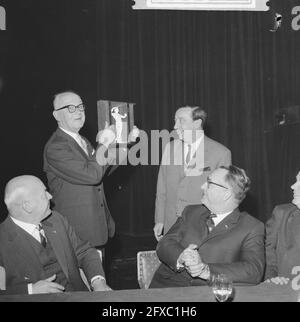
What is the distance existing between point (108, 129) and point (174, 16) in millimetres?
3681

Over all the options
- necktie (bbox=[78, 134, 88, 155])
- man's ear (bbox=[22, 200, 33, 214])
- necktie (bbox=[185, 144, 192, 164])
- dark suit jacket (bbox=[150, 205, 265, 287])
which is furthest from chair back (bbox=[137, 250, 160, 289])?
necktie (bbox=[185, 144, 192, 164])

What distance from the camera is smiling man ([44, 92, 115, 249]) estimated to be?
10.7 ft

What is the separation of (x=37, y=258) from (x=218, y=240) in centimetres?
93

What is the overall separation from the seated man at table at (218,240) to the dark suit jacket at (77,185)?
81 centimetres

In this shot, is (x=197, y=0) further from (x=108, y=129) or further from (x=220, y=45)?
(x=220, y=45)

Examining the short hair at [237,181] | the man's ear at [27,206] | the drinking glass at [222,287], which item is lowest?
the drinking glass at [222,287]

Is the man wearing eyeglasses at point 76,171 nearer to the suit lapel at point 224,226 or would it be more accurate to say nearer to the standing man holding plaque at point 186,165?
the standing man holding plaque at point 186,165

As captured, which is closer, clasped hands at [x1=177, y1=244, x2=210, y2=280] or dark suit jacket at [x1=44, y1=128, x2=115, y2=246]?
clasped hands at [x1=177, y1=244, x2=210, y2=280]

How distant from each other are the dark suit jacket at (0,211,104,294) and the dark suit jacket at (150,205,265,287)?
37 cm

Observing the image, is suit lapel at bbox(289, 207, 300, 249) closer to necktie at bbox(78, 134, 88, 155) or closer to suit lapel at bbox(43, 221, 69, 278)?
suit lapel at bbox(43, 221, 69, 278)

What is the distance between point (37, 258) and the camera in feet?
8.00

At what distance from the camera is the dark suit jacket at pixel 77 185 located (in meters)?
3.27

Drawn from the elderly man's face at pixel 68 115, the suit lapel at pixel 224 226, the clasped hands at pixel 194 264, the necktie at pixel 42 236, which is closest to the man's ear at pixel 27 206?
the necktie at pixel 42 236
